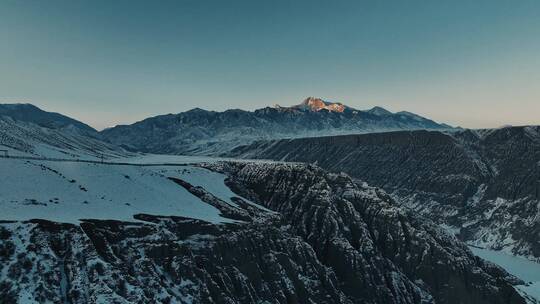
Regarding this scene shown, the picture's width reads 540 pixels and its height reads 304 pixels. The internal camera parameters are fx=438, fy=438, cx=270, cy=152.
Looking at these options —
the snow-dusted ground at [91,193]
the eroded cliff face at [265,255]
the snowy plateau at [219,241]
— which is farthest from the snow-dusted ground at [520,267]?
the snow-dusted ground at [91,193]

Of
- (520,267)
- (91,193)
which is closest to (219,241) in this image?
(91,193)

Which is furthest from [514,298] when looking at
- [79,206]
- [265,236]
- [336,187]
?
[79,206]

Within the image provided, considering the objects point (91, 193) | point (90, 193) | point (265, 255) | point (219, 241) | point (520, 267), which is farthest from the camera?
point (520, 267)

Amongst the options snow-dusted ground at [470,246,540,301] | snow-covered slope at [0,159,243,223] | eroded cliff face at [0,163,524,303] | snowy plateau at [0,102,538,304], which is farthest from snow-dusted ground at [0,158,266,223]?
snow-dusted ground at [470,246,540,301]

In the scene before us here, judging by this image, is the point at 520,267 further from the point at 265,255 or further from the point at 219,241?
the point at 219,241

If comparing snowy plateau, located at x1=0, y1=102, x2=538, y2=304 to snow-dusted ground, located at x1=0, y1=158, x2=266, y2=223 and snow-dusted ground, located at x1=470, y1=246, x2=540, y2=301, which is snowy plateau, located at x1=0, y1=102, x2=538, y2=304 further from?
snow-dusted ground, located at x1=470, y1=246, x2=540, y2=301

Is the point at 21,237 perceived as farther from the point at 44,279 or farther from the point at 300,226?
the point at 300,226
